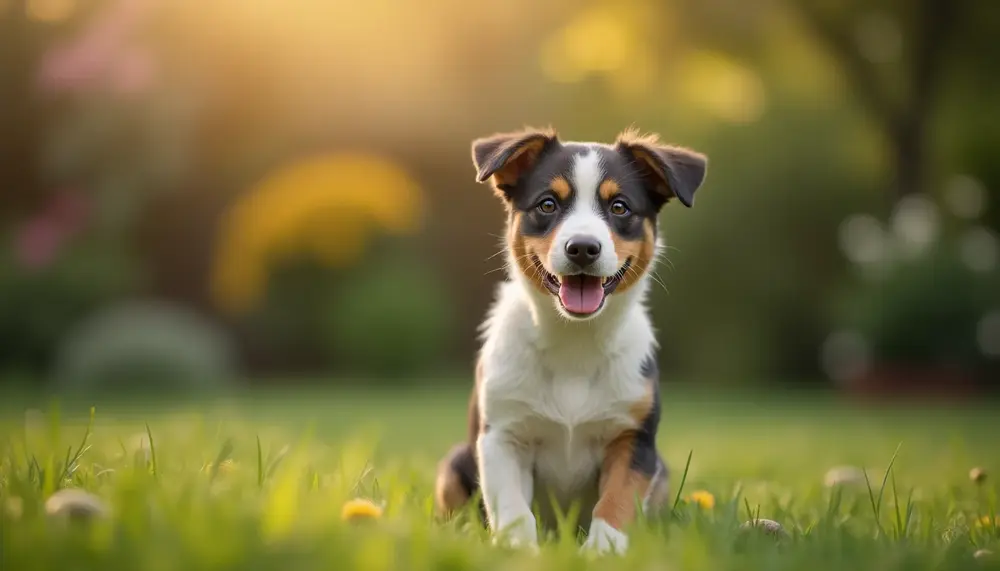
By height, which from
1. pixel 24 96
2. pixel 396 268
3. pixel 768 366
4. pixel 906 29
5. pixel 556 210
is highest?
pixel 906 29

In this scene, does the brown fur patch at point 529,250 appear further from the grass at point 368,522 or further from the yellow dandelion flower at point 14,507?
the yellow dandelion flower at point 14,507

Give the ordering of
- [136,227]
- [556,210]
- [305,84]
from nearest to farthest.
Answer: [556,210], [136,227], [305,84]

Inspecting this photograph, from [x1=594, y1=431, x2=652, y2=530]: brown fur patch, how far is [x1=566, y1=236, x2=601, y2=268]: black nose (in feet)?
2.11

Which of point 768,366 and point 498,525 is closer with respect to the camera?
point 498,525

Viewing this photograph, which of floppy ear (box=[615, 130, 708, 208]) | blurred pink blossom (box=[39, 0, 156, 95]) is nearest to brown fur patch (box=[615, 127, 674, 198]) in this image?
floppy ear (box=[615, 130, 708, 208])

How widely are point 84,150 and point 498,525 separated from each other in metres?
13.3

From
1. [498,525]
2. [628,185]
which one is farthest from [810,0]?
[498,525]

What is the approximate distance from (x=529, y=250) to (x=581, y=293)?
11.2 inches

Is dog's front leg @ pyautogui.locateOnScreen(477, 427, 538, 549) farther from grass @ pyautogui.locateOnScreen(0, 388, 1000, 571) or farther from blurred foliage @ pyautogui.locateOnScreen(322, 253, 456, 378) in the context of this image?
blurred foliage @ pyautogui.locateOnScreen(322, 253, 456, 378)

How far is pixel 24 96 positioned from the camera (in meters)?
14.8

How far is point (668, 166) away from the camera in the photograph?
356 cm

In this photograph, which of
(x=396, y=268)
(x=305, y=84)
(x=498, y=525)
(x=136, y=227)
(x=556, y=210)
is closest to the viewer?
(x=498, y=525)

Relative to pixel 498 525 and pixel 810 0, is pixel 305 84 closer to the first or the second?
pixel 810 0

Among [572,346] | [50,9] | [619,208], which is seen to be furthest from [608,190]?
[50,9]
